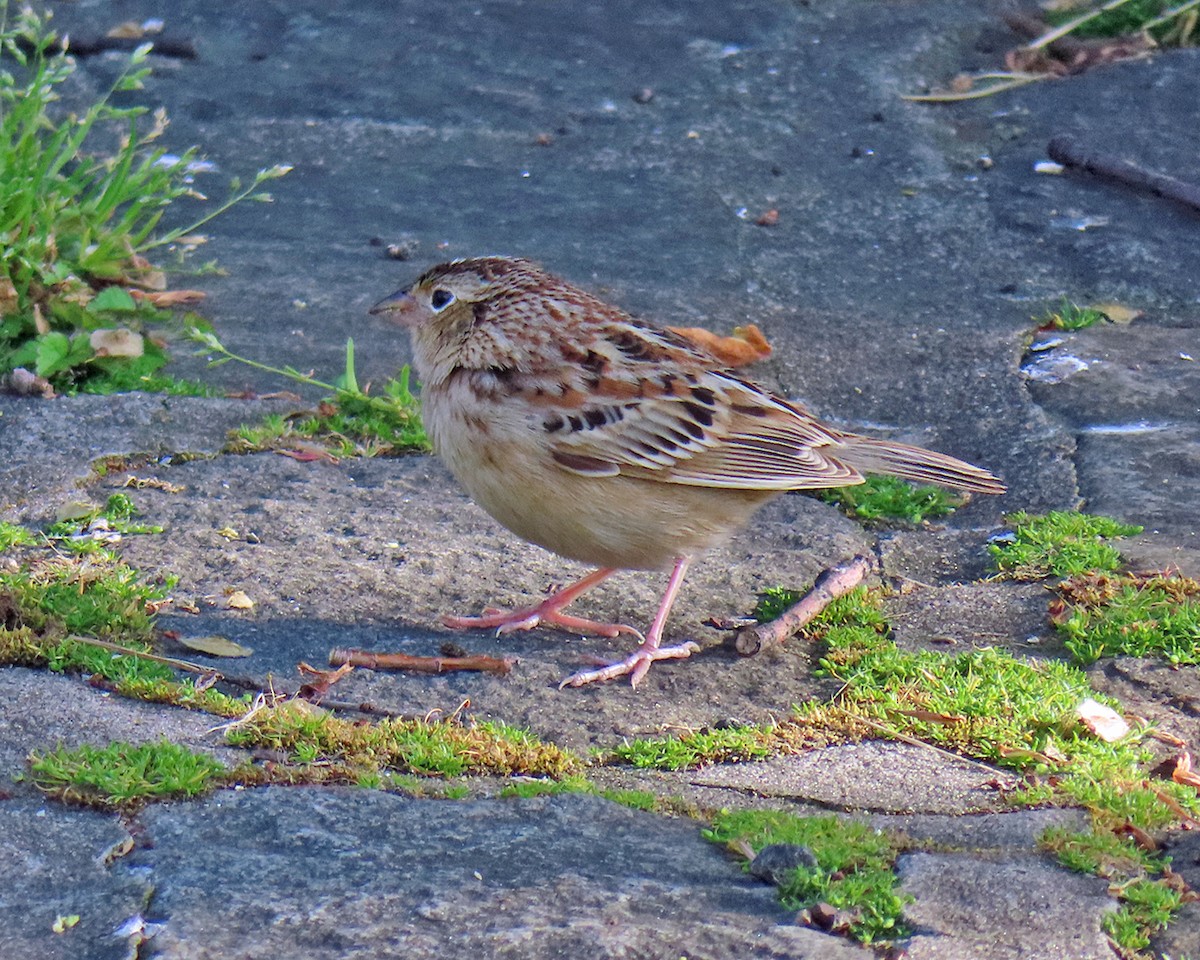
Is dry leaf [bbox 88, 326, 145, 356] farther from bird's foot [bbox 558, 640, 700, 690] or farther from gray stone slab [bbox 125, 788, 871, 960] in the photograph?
gray stone slab [bbox 125, 788, 871, 960]

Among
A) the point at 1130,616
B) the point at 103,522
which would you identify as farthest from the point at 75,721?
the point at 1130,616

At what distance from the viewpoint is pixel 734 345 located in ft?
21.8

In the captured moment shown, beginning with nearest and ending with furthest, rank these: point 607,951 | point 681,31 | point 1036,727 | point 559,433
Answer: point 607,951, point 1036,727, point 559,433, point 681,31

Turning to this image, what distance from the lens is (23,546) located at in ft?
16.1

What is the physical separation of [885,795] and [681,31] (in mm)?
7682

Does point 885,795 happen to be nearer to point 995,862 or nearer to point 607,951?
point 995,862

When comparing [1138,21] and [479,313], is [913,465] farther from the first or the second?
[1138,21]

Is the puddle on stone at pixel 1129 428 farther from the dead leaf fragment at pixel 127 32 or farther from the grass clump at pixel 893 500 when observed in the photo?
the dead leaf fragment at pixel 127 32

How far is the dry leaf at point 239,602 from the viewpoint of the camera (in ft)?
15.6

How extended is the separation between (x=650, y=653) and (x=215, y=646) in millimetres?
1282

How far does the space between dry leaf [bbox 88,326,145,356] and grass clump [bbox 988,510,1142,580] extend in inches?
140

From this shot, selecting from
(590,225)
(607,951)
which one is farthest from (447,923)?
(590,225)

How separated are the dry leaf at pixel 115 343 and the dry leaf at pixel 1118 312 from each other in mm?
4281

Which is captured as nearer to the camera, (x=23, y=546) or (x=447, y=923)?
(x=447, y=923)
